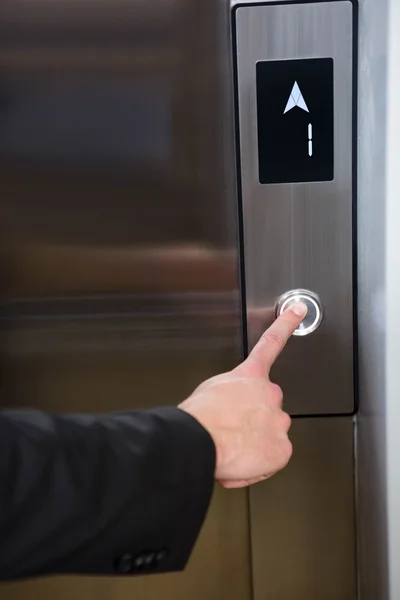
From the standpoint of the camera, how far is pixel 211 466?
53cm

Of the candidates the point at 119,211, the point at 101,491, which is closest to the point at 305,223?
the point at 119,211

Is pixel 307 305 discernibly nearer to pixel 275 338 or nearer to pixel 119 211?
pixel 275 338

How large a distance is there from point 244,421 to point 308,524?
0.92 ft

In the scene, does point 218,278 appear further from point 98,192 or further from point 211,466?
point 211,466

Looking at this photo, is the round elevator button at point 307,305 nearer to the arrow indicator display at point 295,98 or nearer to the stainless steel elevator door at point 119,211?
the stainless steel elevator door at point 119,211

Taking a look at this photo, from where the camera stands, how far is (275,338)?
25.6 inches

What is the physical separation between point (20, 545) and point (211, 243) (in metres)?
0.35

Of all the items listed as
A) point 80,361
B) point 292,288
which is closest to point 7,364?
point 80,361

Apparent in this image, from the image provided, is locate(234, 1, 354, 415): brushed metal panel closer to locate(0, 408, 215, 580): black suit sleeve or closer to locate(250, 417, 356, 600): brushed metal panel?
locate(250, 417, 356, 600): brushed metal panel

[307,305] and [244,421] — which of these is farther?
[307,305]

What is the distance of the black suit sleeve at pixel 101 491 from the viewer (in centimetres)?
48

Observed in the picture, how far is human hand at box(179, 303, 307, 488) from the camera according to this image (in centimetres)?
56

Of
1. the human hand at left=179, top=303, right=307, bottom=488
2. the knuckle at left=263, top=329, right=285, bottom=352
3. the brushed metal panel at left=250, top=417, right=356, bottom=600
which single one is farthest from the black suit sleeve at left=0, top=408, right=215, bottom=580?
the brushed metal panel at left=250, top=417, right=356, bottom=600

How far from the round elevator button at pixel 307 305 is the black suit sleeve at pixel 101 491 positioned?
0.21m
